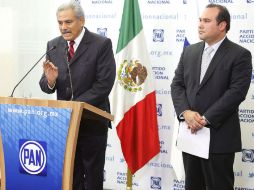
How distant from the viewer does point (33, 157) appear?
1.99m

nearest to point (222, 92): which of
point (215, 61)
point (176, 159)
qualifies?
point (215, 61)

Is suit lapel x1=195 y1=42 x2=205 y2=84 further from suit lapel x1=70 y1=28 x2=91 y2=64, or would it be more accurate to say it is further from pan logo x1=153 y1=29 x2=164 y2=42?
pan logo x1=153 y1=29 x2=164 y2=42

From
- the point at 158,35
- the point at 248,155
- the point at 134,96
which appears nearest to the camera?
the point at 248,155

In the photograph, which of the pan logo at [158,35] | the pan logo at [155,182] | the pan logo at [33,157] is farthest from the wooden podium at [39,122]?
the pan logo at [155,182]

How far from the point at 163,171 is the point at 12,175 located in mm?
2055

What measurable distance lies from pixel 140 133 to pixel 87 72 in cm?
115

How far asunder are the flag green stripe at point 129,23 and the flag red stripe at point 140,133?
52 cm

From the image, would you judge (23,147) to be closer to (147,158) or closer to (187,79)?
(187,79)

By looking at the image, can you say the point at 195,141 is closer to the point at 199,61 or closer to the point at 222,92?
the point at 222,92

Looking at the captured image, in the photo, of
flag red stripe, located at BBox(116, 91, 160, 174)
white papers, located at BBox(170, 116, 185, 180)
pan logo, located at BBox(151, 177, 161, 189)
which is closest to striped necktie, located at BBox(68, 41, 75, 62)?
flag red stripe, located at BBox(116, 91, 160, 174)

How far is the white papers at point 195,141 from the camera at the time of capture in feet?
8.43

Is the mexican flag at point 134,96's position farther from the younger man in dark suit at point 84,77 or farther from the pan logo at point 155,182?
the younger man in dark suit at point 84,77

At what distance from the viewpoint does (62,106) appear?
1.93m

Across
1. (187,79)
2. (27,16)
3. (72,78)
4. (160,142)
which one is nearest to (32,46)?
(27,16)
